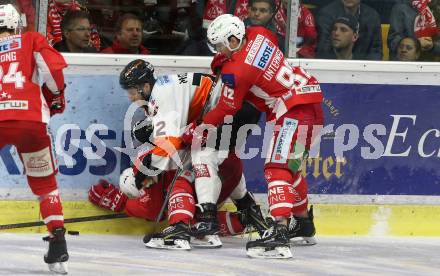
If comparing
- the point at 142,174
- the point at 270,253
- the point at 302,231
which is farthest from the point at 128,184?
the point at 302,231

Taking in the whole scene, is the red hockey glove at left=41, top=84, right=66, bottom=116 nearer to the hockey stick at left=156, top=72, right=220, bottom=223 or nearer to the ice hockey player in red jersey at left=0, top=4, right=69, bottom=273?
the ice hockey player in red jersey at left=0, top=4, right=69, bottom=273

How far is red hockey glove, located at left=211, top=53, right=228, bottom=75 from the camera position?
8000 millimetres

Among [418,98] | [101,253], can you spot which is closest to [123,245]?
[101,253]

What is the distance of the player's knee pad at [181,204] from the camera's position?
788 centimetres

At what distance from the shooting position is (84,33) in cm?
812

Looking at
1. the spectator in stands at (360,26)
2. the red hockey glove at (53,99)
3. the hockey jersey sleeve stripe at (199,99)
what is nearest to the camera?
the red hockey glove at (53,99)

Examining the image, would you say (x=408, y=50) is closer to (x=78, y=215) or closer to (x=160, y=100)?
(x=160, y=100)

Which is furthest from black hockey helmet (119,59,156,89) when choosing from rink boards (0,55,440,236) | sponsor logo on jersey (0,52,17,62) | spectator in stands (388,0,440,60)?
spectator in stands (388,0,440,60)

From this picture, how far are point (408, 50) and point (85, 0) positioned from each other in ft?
7.28

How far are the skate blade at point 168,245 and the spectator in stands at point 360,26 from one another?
1648 mm

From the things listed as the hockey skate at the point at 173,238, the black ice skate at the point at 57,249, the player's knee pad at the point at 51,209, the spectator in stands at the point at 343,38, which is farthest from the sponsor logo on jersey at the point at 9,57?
the spectator in stands at the point at 343,38

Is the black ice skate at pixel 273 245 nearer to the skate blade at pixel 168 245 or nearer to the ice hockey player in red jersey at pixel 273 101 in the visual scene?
the ice hockey player in red jersey at pixel 273 101

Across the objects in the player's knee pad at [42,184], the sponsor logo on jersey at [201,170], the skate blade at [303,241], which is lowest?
the skate blade at [303,241]

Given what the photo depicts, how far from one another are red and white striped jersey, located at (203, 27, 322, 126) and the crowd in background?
1.69 feet
